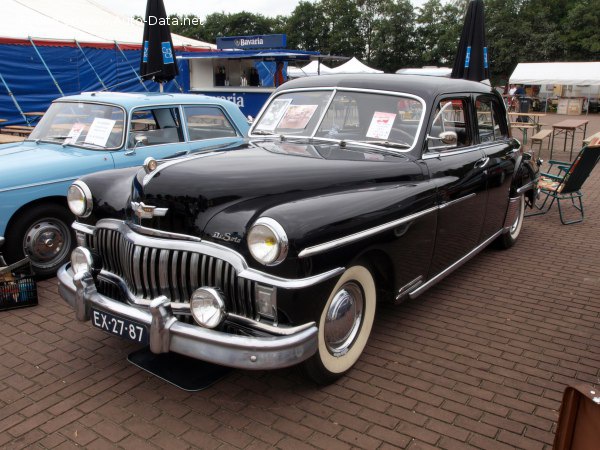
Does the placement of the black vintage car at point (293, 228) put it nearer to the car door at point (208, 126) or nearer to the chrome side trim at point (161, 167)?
the chrome side trim at point (161, 167)

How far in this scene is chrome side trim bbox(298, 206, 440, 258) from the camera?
2.75m

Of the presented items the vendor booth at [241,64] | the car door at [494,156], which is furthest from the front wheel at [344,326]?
the vendor booth at [241,64]

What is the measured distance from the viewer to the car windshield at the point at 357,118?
405 centimetres

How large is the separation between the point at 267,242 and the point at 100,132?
3.56 meters

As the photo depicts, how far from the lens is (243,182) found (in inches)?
118

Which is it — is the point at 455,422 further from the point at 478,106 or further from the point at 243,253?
the point at 478,106

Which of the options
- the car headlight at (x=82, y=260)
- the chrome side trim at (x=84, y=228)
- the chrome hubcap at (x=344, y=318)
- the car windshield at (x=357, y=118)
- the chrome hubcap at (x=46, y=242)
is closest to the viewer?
the chrome hubcap at (x=344, y=318)

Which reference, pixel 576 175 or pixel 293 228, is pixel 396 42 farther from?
pixel 293 228

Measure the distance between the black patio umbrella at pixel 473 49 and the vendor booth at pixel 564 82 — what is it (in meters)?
19.1

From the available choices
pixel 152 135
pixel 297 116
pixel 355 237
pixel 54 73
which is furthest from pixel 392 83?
pixel 54 73

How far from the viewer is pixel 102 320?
3.08 meters

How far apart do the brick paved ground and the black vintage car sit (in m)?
0.35

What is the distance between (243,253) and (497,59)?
49467 millimetres

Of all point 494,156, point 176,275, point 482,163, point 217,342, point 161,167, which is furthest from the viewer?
point 494,156
